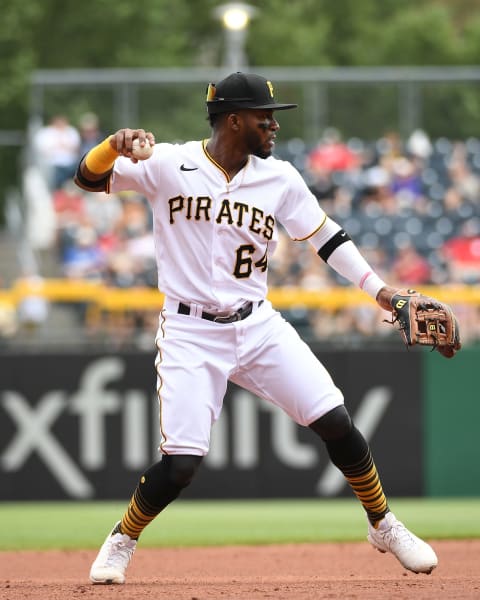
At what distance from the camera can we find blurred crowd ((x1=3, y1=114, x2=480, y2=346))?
13.2 metres

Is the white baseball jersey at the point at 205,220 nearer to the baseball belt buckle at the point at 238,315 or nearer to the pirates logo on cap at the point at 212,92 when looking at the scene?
the baseball belt buckle at the point at 238,315

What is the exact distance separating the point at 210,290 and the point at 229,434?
18.4 ft

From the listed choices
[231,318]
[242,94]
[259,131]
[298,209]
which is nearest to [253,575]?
[231,318]

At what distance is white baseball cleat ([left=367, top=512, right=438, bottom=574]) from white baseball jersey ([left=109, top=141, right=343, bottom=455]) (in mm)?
646

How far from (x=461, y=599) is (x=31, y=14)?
2555 cm

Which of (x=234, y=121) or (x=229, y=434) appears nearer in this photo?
(x=234, y=121)

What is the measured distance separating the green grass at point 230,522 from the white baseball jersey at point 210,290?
295 cm

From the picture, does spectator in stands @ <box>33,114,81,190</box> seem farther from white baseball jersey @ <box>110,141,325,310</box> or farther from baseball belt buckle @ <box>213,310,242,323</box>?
baseball belt buckle @ <box>213,310,242,323</box>

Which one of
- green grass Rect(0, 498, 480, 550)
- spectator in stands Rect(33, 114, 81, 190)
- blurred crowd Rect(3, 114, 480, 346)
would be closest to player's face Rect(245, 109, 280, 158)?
green grass Rect(0, 498, 480, 550)

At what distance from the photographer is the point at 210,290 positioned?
5.74m

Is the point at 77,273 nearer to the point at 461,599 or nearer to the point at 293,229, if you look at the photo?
the point at 293,229

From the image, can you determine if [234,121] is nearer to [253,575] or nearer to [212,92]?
[212,92]

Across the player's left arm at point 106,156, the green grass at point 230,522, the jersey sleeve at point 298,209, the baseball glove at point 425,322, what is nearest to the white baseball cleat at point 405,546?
the baseball glove at point 425,322

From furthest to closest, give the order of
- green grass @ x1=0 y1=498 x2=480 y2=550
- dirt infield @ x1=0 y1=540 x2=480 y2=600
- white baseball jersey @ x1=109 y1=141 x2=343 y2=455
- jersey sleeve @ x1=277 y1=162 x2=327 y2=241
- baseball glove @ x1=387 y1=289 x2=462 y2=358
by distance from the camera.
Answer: green grass @ x1=0 y1=498 x2=480 y2=550 → jersey sleeve @ x1=277 y1=162 x2=327 y2=241 → baseball glove @ x1=387 y1=289 x2=462 y2=358 → white baseball jersey @ x1=109 y1=141 x2=343 y2=455 → dirt infield @ x1=0 y1=540 x2=480 y2=600
